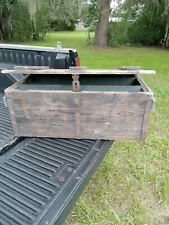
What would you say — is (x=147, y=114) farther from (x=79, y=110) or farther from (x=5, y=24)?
(x=5, y=24)

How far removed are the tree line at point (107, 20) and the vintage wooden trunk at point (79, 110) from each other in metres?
9.67

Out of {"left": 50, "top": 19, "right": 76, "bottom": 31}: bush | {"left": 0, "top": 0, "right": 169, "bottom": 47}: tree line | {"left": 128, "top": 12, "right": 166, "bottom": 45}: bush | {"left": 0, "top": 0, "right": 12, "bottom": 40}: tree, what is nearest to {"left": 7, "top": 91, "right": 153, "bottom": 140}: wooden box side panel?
{"left": 0, "top": 0, "right": 169, "bottom": 47}: tree line

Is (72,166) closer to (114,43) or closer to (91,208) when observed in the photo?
(91,208)

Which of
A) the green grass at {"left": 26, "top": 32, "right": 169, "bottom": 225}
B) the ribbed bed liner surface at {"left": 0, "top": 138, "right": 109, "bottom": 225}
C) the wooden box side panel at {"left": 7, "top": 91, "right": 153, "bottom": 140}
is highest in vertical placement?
the wooden box side panel at {"left": 7, "top": 91, "right": 153, "bottom": 140}

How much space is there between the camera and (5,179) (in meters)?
1.29

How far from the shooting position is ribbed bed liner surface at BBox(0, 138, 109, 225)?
110 centimetres

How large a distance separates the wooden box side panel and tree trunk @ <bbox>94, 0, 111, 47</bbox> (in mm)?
10219

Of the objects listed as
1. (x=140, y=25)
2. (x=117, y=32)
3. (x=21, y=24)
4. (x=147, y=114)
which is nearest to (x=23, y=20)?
(x=21, y=24)

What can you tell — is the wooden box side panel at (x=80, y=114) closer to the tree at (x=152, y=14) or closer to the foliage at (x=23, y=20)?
the tree at (x=152, y=14)

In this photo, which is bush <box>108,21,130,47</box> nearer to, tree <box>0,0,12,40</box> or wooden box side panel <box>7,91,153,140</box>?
tree <box>0,0,12,40</box>

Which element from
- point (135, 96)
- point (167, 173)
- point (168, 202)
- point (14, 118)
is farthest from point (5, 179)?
point (167, 173)

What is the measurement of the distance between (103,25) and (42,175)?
11.0 m

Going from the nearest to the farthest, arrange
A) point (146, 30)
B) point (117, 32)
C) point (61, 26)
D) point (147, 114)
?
point (147, 114) → point (117, 32) → point (146, 30) → point (61, 26)

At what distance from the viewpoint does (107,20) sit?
11.2 m
